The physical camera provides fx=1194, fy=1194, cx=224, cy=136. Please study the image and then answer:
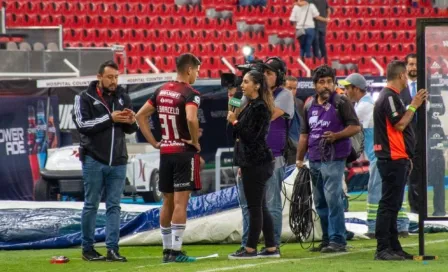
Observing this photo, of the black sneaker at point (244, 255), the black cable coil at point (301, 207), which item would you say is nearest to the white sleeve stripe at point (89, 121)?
the black sneaker at point (244, 255)

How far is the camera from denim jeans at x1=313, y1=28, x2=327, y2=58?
27297mm

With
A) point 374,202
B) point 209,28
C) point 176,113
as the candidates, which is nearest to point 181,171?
point 176,113

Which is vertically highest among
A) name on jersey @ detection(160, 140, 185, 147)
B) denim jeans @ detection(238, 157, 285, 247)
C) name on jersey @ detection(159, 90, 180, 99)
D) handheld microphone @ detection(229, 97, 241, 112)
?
name on jersey @ detection(159, 90, 180, 99)

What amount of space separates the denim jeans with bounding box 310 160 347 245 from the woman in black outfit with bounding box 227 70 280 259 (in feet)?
3.13

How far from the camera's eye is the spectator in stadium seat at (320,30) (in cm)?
2720

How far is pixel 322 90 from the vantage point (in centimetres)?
1152

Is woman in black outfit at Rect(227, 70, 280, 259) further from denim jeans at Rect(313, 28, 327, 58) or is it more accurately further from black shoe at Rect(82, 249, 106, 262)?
denim jeans at Rect(313, 28, 327, 58)

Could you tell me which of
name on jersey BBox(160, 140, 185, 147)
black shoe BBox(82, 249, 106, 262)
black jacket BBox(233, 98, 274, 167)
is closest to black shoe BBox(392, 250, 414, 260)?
black jacket BBox(233, 98, 274, 167)

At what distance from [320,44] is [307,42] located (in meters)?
0.41

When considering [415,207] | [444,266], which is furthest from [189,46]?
[444,266]

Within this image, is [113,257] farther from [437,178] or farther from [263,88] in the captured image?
[437,178]

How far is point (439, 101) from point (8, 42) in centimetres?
1453

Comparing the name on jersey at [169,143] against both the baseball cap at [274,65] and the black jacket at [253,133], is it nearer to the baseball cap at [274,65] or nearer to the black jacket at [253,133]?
the black jacket at [253,133]

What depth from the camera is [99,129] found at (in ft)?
36.7
